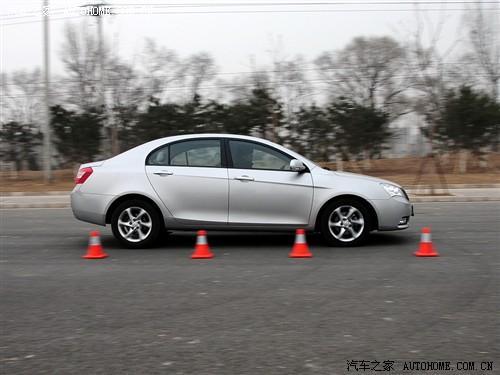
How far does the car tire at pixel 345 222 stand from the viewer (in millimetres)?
8320

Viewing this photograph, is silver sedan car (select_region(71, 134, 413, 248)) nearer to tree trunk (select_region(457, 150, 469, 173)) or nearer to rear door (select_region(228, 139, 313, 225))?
rear door (select_region(228, 139, 313, 225))

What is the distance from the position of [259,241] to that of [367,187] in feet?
6.34

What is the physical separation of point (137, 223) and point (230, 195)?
1.42m

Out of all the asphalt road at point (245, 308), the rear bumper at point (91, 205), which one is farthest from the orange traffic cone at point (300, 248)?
the rear bumper at point (91, 205)

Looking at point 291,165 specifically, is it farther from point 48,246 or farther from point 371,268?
point 48,246

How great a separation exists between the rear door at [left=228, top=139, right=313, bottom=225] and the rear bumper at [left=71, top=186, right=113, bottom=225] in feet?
5.95

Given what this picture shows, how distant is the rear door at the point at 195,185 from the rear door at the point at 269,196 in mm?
155

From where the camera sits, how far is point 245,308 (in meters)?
5.39

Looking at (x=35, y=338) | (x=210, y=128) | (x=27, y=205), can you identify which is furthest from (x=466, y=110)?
(x=35, y=338)

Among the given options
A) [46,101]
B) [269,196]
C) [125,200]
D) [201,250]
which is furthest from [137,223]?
[46,101]

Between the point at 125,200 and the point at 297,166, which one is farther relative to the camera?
the point at 125,200

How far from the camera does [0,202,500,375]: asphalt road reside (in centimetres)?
417

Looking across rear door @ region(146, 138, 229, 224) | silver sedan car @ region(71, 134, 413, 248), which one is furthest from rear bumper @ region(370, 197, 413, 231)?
rear door @ region(146, 138, 229, 224)

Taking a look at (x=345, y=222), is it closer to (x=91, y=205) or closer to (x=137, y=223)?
(x=137, y=223)
